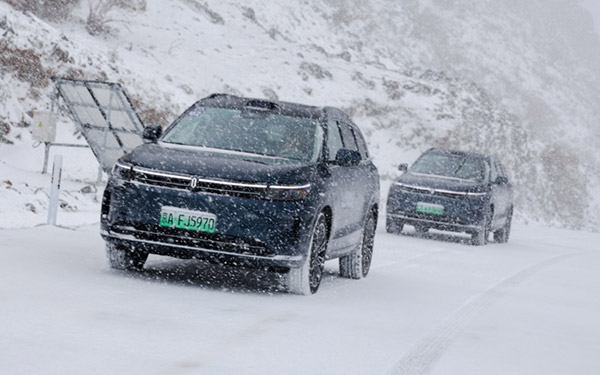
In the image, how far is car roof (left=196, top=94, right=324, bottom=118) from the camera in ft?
30.2

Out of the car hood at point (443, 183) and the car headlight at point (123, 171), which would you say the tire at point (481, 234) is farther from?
the car headlight at point (123, 171)

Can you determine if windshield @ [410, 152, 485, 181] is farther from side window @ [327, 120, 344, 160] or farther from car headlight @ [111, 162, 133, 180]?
car headlight @ [111, 162, 133, 180]

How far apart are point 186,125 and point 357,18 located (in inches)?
2038

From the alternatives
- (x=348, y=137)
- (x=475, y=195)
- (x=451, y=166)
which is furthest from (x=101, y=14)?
(x=348, y=137)

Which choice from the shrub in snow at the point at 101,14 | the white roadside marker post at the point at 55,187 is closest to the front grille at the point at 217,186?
the white roadside marker post at the point at 55,187

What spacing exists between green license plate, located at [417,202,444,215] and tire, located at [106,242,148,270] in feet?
31.3

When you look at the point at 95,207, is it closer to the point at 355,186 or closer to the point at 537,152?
the point at 355,186

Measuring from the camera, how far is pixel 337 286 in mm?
9492

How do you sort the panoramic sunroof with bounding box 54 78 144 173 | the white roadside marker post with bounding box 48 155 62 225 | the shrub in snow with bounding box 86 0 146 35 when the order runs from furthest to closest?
the shrub in snow with bounding box 86 0 146 35 < the panoramic sunroof with bounding box 54 78 144 173 < the white roadside marker post with bounding box 48 155 62 225

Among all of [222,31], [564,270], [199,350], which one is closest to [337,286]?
[199,350]

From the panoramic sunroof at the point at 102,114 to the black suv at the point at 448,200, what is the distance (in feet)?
17.5

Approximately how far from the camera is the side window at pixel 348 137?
391 inches

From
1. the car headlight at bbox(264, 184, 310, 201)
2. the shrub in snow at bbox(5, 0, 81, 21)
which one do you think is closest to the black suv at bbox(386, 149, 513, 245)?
the car headlight at bbox(264, 184, 310, 201)

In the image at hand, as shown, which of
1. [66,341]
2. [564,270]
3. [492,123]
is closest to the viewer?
[66,341]
